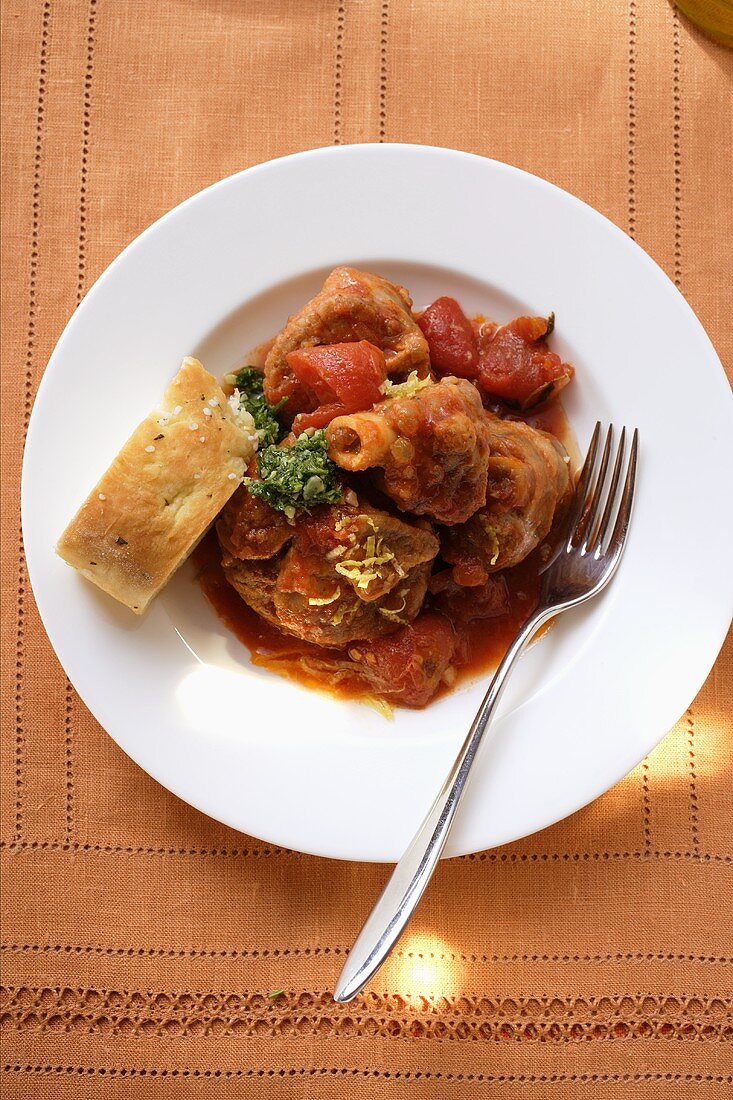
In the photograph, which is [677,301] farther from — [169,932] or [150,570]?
[169,932]

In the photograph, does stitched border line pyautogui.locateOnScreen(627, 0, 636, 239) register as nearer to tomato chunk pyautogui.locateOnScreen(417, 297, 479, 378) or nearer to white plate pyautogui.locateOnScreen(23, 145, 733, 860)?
white plate pyautogui.locateOnScreen(23, 145, 733, 860)

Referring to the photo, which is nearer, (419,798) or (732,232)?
(419,798)

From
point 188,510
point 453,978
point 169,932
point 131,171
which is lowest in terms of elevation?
point 169,932

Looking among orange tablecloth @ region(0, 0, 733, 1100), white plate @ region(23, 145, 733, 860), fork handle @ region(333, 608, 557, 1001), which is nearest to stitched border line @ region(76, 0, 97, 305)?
orange tablecloth @ region(0, 0, 733, 1100)

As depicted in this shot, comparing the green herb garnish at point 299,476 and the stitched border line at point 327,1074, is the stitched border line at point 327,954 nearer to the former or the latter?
the stitched border line at point 327,1074

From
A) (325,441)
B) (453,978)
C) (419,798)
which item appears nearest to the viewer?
(325,441)

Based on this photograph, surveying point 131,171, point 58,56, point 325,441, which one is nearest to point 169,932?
point 325,441

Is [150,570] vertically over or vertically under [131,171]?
under
